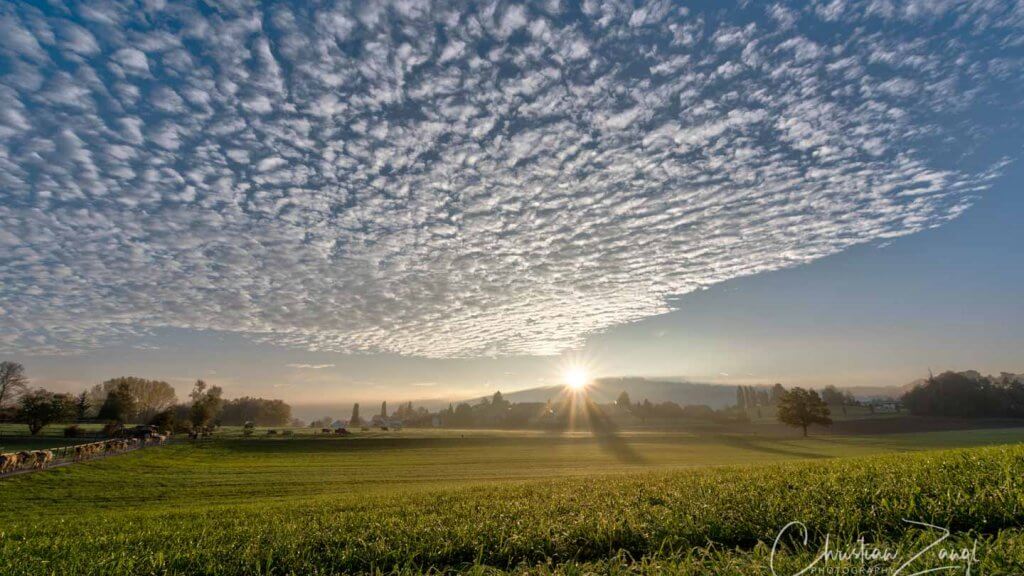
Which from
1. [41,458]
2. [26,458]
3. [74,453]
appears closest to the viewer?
[26,458]

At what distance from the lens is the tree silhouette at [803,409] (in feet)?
302

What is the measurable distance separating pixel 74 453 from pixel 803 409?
380 feet

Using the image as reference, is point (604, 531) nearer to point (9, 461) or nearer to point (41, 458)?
point (9, 461)

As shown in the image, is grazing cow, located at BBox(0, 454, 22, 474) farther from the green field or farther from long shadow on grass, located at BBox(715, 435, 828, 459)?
long shadow on grass, located at BBox(715, 435, 828, 459)

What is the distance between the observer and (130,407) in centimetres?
10275

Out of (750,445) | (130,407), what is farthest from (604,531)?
(130,407)

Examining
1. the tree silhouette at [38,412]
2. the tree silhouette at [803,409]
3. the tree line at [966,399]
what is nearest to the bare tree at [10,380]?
the tree silhouette at [38,412]

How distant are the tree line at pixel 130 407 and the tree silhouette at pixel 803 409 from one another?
120639 millimetres

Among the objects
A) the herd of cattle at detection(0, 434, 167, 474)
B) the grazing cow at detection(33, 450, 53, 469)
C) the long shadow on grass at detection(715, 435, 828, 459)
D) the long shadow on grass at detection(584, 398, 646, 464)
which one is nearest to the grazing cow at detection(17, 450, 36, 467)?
the herd of cattle at detection(0, 434, 167, 474)

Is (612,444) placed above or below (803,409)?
below

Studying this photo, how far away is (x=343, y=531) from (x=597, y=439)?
98632 mm

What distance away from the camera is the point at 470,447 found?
7969 cm

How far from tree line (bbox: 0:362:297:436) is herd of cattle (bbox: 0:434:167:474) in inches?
744

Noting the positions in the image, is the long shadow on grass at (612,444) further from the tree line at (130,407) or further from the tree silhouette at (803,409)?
the tree line at (130,407)
